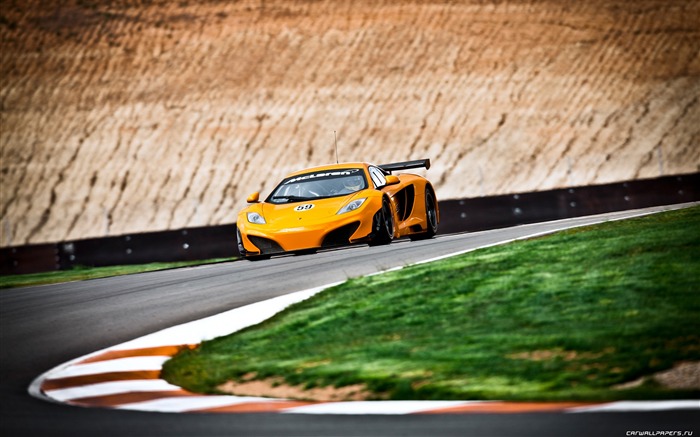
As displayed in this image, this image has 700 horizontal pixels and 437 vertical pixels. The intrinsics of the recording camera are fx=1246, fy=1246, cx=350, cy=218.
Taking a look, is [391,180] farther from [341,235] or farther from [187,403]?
[187,403]

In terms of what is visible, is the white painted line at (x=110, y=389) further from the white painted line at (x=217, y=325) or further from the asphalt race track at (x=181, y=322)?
the white painted line at (x=217, y=325)

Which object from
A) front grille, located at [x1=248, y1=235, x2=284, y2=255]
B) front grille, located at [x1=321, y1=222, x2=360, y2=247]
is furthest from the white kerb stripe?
front grille, located at [x1=248, y1=235, x2=284, y2=255]

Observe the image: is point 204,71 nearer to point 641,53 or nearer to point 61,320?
point 641,53

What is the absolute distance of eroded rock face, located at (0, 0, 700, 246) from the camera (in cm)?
4019

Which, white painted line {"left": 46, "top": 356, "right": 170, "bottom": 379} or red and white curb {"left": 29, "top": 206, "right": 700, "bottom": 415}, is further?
white painted line {"left": 46, "top": 356, "right": 170, "bottom": 379}

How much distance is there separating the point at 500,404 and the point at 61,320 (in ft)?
22.4

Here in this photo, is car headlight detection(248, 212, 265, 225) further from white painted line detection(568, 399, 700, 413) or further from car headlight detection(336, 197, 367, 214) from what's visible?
white painted line detection(568, 399, 700, 413)

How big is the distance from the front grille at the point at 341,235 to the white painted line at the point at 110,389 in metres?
6.88

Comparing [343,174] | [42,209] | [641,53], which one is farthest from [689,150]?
[343,174]

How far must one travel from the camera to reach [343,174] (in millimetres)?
16938

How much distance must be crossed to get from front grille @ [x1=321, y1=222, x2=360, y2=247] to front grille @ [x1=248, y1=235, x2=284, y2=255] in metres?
0.64

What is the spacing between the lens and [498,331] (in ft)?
29.4

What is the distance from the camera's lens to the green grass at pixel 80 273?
2069 cm

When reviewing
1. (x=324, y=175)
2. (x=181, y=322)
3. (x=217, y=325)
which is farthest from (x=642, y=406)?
(x=324, y=175)
